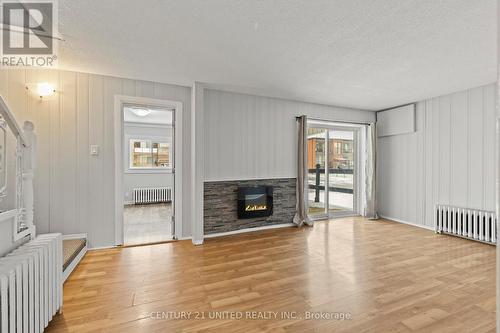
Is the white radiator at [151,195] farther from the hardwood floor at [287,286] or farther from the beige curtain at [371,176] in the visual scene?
the beige curtain at [371,176]

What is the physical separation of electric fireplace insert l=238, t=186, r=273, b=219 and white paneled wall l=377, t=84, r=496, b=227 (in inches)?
124

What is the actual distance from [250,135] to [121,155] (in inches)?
90.0

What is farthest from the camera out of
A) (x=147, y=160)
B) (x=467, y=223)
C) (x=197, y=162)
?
(x=147, y=160)

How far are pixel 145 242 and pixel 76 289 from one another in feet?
4.70

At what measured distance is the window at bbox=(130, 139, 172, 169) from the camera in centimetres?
762

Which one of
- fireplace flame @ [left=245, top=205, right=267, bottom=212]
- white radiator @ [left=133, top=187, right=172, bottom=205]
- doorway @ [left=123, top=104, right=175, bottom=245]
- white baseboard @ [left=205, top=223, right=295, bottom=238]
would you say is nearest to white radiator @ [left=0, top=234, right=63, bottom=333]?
white baseboard @ [left=205, top=223, right=295, bottom=238]

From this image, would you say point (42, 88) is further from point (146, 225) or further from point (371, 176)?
point (371, 176)

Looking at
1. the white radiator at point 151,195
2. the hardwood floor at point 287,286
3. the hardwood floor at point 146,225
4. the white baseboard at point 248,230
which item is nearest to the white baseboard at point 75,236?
the hardwood floor at point 287,286

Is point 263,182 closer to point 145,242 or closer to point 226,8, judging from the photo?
point 145,242

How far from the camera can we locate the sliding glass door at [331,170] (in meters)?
5.54

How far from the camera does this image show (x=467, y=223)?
408 cm

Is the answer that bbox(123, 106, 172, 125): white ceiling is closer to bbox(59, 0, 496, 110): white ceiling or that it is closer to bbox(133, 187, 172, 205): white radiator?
bbox(133, 187, 172, 205): white radiator

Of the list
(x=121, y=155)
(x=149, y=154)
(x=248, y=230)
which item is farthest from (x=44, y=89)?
(x=149, y=154)

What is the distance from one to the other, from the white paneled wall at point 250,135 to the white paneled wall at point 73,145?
143 cm
